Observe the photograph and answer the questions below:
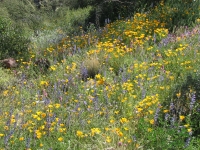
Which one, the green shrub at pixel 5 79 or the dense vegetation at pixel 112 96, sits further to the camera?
Answer: the green shrub at pixel 5 79

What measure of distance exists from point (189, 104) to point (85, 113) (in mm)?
1276

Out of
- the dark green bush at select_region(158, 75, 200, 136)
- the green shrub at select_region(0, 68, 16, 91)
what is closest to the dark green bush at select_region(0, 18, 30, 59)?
the green shrub at select_region(0, 68, 16, 91)

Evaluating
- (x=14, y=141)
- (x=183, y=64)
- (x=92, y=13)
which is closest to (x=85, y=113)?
(x=14, y=141)

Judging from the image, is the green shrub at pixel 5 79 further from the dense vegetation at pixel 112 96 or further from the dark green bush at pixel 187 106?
the dark green bush at pixel 187 106

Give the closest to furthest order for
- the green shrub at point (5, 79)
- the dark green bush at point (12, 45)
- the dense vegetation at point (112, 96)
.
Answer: the dense vegetation at point (112, 96) < the green shrub at point (5, 79) < the dark green bush at point (12, 45)

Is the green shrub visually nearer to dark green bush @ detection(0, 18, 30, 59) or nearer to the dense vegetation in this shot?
the dense vegetation

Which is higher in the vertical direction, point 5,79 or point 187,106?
point 187,106

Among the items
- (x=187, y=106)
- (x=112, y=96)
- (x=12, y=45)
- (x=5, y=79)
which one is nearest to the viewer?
(x=187, y=106)

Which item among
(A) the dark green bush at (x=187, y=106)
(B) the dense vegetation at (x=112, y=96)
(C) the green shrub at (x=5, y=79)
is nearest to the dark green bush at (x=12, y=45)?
(B) the dense vegetation at (x=112, y=96)

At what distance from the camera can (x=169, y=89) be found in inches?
167

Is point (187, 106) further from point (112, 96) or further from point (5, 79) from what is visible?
point (5, 79)

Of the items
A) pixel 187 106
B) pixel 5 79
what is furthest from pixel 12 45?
pixel 187 106

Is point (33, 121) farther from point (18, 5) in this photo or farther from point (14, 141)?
point (18, 5)

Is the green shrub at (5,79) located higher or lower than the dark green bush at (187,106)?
lower
